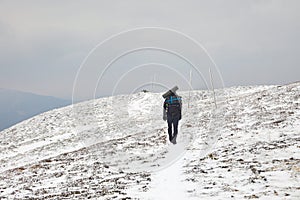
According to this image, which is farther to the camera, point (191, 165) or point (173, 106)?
point (173, 106)

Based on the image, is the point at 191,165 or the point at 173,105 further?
the point at 173,105

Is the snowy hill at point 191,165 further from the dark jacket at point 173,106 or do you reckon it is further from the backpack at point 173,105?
the backpack at point 173,105

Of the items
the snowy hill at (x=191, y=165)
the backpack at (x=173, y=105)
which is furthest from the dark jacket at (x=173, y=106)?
the snowy hill at (x=191, y=165)

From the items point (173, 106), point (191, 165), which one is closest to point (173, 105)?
point (173, 106)

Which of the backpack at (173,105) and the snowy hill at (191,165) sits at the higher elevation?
the backpack at (173,105)

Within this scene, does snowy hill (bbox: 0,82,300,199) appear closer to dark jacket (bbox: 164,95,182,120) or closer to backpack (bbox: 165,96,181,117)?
dark jacket (bbox: 164,95,182,120)

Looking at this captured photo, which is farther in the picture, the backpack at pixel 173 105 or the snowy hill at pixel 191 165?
the backpack at pixel 173 105

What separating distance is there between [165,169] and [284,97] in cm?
2013

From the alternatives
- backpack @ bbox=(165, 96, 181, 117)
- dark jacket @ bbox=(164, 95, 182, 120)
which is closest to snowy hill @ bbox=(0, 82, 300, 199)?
dark jacket @ bbox=(164, 95, 182, 120)

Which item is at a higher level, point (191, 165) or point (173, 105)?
point (173, 105)

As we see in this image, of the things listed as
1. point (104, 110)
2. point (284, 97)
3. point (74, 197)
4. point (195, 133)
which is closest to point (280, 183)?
point (74, 197)

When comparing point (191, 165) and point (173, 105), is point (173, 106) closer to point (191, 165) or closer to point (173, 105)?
point (173, 105)

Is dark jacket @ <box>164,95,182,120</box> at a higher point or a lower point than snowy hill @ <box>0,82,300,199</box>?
higher

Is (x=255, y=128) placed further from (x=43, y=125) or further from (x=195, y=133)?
(x=43, y=125)
